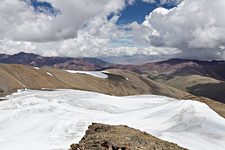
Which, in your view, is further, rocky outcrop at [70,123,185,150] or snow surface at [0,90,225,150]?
snow surface at [0,90,225,150]

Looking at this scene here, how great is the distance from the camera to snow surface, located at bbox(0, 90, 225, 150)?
6750 cm

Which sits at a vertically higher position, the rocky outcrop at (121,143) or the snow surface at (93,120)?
the rocky outcrop at (121,143)

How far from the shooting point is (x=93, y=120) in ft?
301

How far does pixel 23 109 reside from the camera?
4107 inches

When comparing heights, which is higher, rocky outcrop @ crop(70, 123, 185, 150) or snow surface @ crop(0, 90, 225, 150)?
rocky outcrop @ crop(70, 123, 185, 150)

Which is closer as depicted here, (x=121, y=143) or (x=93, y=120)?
(x=121, y=143)

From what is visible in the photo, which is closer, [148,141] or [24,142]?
[148,141]

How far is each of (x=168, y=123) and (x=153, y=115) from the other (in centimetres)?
1124

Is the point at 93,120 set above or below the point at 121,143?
below

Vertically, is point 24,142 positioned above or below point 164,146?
below

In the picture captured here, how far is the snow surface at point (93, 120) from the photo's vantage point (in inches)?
2657

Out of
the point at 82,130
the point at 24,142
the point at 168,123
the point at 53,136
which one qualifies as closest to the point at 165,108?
the point at 168,123

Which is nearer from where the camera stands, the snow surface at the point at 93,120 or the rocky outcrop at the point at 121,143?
the rocky outcrop at the point at 121,143

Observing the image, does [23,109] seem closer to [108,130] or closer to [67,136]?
[67,136]
